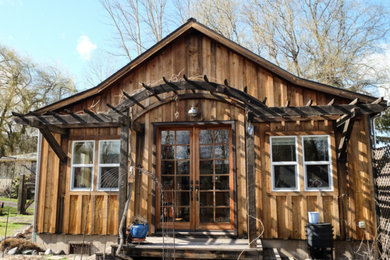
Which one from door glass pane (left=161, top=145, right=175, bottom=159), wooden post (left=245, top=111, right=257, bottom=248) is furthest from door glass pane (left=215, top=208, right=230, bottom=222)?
door glass pane (left=161, top=145, right=175, bottom=159)

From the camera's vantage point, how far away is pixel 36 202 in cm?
727

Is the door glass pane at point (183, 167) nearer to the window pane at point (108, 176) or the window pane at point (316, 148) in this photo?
the window pane at point (108, 176)

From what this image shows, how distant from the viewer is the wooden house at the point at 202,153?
6281 millimetres

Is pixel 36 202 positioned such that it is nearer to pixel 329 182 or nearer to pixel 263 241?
pixel 263 241

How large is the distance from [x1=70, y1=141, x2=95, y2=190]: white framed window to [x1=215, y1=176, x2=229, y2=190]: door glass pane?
113 inches

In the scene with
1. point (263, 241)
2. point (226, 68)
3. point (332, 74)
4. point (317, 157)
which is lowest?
point (263, 241)

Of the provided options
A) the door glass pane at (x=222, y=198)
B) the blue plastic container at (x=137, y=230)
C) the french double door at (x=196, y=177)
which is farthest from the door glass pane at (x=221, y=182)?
the blue plastic container at (x=137, y=230)

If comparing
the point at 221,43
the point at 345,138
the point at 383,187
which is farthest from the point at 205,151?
the point at 383,187

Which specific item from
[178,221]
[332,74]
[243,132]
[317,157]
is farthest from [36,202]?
[332,74]

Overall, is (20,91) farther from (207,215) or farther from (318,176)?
(318,176)

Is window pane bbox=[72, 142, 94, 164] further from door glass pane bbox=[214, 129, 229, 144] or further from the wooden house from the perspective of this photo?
door glass pane bbox=[214, 129, 229, 144]

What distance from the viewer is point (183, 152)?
7039mm

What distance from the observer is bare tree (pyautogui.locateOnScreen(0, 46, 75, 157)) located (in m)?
20.3

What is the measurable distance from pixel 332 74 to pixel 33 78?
62.1 feet
